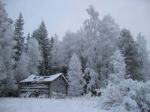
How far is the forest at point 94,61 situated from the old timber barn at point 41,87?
2.19 meters

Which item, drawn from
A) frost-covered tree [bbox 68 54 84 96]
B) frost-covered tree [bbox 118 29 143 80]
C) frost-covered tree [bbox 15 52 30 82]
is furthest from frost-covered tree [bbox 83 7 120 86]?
frost-covered tree [bbox 15 52 30 82]

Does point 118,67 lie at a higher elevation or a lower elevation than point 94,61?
lower

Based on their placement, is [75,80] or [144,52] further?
[144,52]

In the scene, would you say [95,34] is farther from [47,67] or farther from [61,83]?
[47,67]

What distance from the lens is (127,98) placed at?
588 inches

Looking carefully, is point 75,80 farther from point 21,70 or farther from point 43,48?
point 43,48

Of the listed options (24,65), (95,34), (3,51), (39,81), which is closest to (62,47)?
(24,65)

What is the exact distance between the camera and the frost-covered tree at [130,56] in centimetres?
3669

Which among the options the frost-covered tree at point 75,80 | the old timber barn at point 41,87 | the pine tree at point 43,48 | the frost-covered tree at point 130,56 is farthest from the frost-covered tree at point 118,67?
the pine tree at point 43,48

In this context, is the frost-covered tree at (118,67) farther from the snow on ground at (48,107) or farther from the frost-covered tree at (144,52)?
the frost-covered tree at (144,52)

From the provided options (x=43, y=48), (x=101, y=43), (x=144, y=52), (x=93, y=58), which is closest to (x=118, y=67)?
(x=93, y=58)

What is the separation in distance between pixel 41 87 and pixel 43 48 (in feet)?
73.4

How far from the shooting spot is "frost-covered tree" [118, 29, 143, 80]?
36691mm

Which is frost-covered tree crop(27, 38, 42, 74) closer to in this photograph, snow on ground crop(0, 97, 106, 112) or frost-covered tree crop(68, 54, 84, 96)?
frost-covered tree crop(68, 54, 84, 96)
